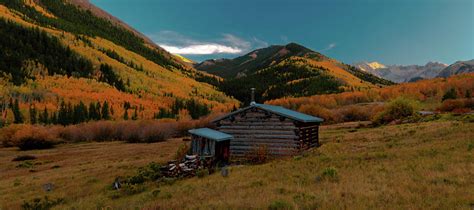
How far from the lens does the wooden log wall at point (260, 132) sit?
28250 mm

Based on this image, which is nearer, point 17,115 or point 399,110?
point 399,110

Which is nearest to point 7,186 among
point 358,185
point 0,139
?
point 358,185

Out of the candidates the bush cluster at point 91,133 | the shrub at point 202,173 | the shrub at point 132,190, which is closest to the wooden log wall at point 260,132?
the shrub at point 202,173

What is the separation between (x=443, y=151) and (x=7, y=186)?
33239 mm

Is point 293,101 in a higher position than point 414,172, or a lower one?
higher

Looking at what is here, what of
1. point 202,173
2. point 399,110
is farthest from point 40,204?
point 399,110

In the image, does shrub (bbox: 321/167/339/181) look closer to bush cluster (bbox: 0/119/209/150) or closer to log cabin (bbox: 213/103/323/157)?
log cabin (bbox: 213/103/323/157)

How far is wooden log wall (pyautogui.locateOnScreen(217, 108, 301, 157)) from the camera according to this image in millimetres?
28250

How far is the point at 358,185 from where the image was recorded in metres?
12.8

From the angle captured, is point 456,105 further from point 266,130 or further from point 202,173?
point 202,173

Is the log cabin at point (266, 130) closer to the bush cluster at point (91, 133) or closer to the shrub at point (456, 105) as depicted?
the bush cluster at point (91, 133)

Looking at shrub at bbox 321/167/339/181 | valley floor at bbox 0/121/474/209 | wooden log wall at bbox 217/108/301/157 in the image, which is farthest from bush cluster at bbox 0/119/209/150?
shrub at bbox 321/167/339/181

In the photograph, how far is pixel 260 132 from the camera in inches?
1158

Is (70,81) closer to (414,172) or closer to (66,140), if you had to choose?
(66,140)
